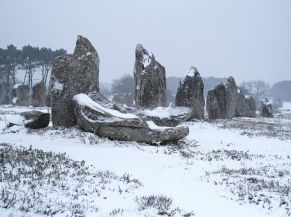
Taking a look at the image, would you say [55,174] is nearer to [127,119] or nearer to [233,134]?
[127,119]

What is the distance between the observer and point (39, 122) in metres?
18.2

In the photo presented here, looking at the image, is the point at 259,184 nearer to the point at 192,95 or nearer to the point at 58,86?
the point at 58,86

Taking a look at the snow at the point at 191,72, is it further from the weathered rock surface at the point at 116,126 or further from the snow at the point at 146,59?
the weathered rock surface at the point at 116,126

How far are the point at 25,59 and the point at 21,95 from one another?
2691 cm

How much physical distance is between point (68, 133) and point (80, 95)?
2128 mm

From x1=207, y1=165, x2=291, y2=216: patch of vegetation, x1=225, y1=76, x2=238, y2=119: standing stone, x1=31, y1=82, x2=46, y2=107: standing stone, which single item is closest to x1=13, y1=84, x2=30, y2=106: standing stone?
x1=31, y1=82, x2=46, y2=107: standing stone

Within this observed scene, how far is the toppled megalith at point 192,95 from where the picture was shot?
31188 millimetres

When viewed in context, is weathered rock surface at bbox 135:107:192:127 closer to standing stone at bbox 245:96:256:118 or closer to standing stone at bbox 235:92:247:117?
standing stone at bbox 235:92:247:117

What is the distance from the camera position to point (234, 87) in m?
41.1

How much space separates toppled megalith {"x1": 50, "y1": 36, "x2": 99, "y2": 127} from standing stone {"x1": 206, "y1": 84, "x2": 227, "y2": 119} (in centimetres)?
1898

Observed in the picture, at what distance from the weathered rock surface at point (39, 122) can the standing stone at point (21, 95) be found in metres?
31.7

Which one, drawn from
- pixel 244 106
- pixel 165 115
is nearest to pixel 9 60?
pixel 244 106

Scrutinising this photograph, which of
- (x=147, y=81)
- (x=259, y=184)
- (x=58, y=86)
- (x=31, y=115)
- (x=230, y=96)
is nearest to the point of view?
(x=259, y=184)

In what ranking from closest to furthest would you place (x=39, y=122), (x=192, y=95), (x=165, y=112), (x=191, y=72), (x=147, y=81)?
1. (x=39, y=122)
2. (x=165, y=112)
3. (x=147, y=81)
4. (x=192, y=95)
5. (x=191, y=72)
